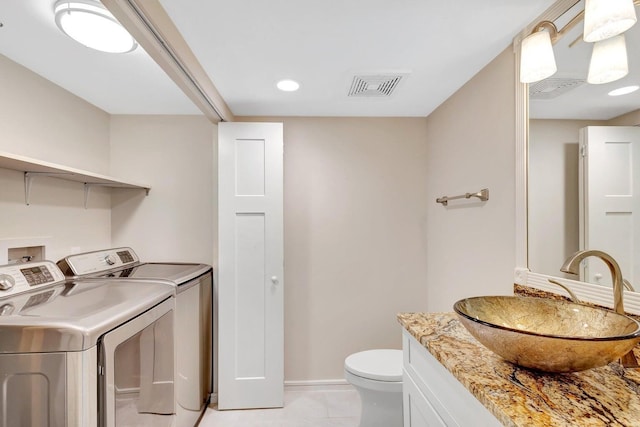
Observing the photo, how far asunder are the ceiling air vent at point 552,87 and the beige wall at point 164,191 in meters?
2.13

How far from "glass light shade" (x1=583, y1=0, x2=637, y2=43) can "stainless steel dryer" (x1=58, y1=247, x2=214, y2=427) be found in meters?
2.09

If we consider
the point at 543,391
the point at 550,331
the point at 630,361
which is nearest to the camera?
the point at 543,391

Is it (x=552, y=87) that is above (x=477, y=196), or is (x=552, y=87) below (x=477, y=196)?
above

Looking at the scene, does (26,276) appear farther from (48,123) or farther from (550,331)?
(550,331)

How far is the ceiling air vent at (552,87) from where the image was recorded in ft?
3.90

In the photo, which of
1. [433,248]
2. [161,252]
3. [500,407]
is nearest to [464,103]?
[433,248]

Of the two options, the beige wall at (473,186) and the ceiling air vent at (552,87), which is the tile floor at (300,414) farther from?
the ceiling air vent at (552,87)

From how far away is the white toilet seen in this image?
1.78 metres

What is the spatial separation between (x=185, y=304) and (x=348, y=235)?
1306 mm

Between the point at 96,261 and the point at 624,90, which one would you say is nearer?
the point at 624,90

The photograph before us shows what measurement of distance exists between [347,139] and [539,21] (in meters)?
1.46

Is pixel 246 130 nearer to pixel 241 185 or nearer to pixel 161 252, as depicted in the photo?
pixel 241 185

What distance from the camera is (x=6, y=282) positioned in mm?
1442

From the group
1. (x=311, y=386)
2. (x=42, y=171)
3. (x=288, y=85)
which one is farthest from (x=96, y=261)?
(x=311, y=386)
